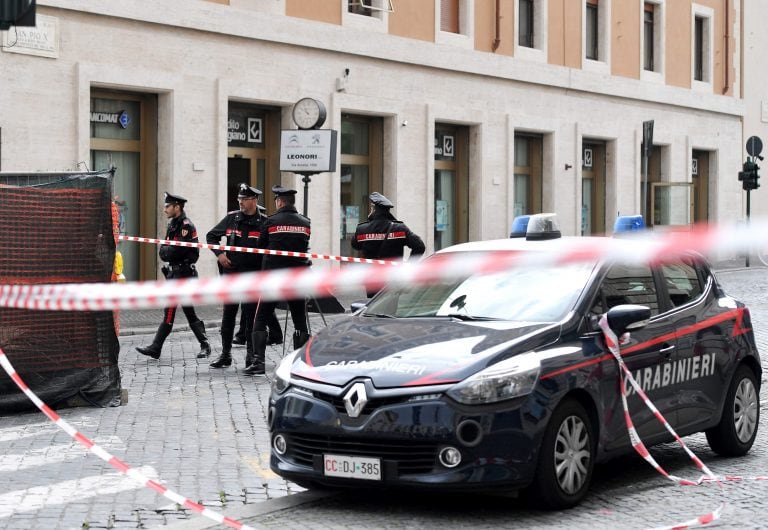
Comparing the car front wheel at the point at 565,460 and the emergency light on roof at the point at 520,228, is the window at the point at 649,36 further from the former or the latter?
the car front wheel at the point at 565,460

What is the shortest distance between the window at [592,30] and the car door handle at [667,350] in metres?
27.4

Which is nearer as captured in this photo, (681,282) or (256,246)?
(681,282)

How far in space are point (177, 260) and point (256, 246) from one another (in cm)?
104

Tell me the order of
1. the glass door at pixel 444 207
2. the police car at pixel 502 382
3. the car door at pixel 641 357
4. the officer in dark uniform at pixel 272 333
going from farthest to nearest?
the glass door at pixel 444 207
the officer in dark uniform at pixel 272 333
the car door at pixel 641 357
the police car at pixel 502 382

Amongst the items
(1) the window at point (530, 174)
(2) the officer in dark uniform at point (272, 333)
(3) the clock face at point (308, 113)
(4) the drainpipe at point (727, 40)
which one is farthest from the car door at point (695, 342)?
(4) the drainpipe at point (727, 40)

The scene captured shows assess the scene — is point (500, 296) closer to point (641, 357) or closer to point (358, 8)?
point (641, 357)

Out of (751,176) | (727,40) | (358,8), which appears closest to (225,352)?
(358,8)

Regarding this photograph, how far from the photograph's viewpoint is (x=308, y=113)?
2259 centimetres

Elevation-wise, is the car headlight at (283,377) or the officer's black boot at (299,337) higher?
the car headlight at (283,377)

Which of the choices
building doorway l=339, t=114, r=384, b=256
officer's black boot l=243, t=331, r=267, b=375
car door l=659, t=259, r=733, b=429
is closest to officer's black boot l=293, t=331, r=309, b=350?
officer's black boot l=243, t=331, r=267, b=375

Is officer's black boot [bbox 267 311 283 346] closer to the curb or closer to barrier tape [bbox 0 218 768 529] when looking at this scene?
barrier tape [bbox 0 218 768 529]

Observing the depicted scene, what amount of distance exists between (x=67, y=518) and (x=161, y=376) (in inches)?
238

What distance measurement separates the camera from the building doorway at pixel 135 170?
901 inches

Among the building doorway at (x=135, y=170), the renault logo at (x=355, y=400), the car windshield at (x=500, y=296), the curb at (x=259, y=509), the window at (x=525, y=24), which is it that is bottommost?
the curb at (x=259, y=509)
